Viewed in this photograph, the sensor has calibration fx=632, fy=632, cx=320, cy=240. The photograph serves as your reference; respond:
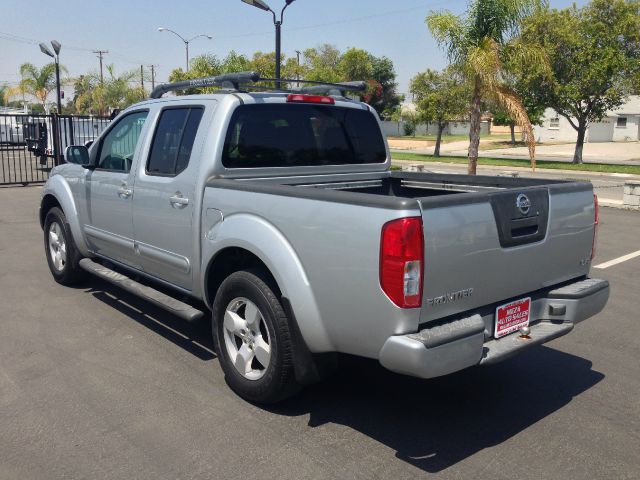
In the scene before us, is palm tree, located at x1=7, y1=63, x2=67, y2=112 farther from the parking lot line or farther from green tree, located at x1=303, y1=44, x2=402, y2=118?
the parking lot line

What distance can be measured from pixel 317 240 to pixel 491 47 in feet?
41.9

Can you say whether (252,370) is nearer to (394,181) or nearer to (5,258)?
(394,181)

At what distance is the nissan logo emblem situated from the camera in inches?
144

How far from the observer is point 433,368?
3152 mm

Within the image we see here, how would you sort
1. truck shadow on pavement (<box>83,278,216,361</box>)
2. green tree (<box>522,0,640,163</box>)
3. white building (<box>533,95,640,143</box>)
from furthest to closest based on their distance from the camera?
white building (<box>533,95,640,143</box>)
green tree (<box>522,0,640,163</box>)
truck shadow on pavement (<box>83,278,216,361</box>)

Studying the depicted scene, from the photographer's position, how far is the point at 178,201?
15.2 ft

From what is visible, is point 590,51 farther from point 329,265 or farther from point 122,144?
point 329,265

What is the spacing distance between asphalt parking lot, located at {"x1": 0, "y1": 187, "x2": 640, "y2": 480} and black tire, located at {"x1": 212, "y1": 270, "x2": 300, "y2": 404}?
0.15m

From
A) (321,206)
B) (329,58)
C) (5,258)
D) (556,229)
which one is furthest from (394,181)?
(329,58)

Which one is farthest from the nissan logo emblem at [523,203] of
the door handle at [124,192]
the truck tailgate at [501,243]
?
the door handle at [124,192]

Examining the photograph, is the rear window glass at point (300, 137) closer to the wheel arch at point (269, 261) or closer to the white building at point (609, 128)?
the wheel arch at point (269, 261)

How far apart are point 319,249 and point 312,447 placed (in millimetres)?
1127

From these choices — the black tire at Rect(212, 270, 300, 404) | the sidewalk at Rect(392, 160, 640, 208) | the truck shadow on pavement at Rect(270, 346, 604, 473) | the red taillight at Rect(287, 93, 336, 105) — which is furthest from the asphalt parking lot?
the sidewalk at Rect(392, 160, 640, 208)

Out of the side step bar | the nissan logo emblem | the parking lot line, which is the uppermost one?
the nissan logo emblem
